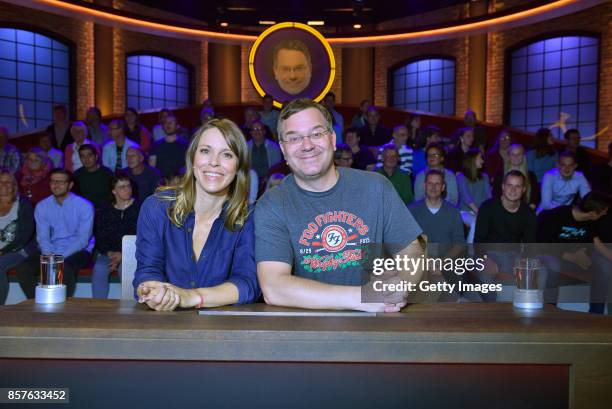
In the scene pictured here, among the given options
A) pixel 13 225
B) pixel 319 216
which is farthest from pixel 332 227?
pixel 13 225

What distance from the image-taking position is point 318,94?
1076 centimetres

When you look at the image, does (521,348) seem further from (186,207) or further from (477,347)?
(186,207)

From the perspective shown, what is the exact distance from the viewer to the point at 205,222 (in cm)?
193

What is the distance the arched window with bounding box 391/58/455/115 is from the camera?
1204cm

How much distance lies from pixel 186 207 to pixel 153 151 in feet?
15.2

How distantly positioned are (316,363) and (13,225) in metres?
3.65

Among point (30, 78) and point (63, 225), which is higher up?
point (30, 78)

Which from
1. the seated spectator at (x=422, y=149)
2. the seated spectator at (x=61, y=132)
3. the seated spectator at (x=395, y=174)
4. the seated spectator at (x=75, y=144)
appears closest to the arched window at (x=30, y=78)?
the seated spectator at (x=61, y=132)

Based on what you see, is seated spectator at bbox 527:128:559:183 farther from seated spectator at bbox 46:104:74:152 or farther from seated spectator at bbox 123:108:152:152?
seated spectator at bbox 46:104:74:152

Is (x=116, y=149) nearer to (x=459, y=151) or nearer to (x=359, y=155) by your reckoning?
(x=359, y=155)

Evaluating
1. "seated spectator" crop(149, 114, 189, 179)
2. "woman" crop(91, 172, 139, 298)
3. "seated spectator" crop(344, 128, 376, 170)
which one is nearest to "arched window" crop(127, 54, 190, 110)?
"seated spectator" crop(149, 114, 189, 179)

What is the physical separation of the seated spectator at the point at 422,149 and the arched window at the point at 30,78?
22.2 feet

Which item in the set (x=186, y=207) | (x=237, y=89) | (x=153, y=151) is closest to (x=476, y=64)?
(x=237, y=89)

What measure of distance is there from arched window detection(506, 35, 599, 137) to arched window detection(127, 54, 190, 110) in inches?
256
